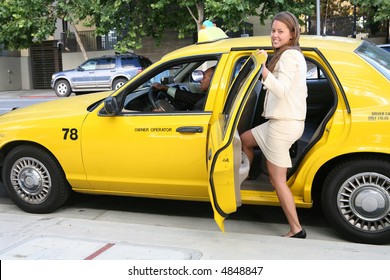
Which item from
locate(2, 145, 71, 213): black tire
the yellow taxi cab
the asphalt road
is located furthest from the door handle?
locate(2, 145, 71, 213): black tire

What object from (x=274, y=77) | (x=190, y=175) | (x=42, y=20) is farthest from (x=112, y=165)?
(x=42, y=20)

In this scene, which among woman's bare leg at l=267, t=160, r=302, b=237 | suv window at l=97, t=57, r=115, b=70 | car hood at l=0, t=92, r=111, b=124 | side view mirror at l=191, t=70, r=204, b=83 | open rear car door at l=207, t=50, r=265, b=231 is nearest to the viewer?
open rear car door at l=207, t=50, r=265, b=231

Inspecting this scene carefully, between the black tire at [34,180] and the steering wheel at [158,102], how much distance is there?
1.17 metres

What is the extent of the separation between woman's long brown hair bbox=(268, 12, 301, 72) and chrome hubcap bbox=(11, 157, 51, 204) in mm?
2557

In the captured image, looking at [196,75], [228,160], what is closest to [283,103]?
[228,160]

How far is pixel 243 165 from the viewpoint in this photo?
148 inches

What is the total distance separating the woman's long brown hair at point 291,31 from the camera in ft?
11.4

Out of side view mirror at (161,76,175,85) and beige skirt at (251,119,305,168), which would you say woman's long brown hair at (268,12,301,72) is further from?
side view mirror at (161,76,175,85)

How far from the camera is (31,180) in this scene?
177 inches

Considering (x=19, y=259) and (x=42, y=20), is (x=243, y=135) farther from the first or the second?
(x=42, y=20)

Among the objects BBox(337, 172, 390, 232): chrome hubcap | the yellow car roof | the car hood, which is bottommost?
BBox(337, 172, 390, 232): chrome hubcap

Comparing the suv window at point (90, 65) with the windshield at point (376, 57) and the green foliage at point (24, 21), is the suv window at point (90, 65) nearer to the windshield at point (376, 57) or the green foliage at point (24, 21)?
the green foliage at point (24, 21)

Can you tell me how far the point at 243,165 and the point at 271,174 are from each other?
251 millimetres

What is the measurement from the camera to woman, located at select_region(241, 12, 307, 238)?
135 inches
